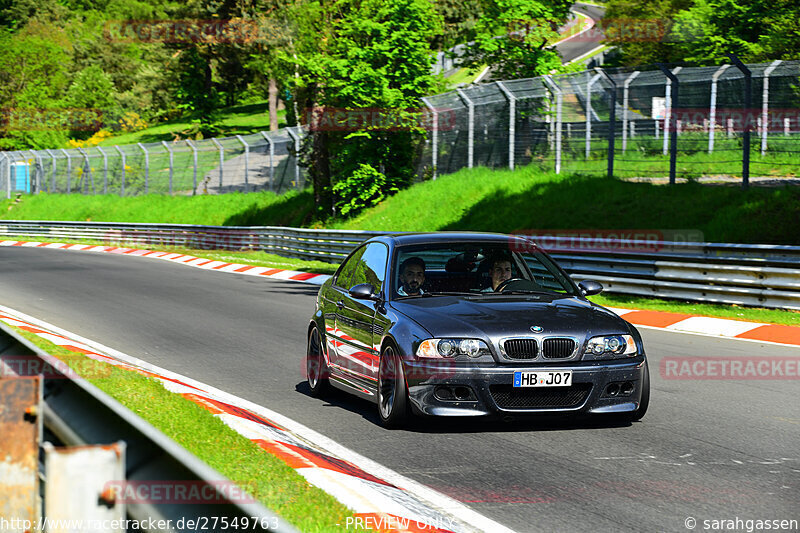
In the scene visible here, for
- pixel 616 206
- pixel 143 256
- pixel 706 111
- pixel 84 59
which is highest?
pixel 84 59

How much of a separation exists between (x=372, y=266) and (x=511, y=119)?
2004cm

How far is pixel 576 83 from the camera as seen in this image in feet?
84.8

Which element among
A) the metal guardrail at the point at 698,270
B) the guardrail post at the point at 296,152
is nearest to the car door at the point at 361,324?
the metal guardrail at the point at 698,270

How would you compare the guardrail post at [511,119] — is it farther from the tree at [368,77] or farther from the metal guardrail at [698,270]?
the metal guardrail at [698,270]

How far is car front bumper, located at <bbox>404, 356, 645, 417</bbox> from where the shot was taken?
735 cm

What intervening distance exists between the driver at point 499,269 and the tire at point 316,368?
1.72 m

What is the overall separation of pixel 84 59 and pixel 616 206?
4241 inches

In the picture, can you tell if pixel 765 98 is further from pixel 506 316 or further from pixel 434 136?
pixel 506 316

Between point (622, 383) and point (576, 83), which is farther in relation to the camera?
point (576, 83)

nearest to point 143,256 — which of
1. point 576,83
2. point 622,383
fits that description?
point 576,83

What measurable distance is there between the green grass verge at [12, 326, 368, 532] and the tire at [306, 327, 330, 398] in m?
1.34

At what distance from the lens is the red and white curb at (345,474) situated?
204 inches

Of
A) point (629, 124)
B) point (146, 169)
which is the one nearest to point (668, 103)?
point (629, 124)

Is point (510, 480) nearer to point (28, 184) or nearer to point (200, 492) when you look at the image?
point (200, 492)
